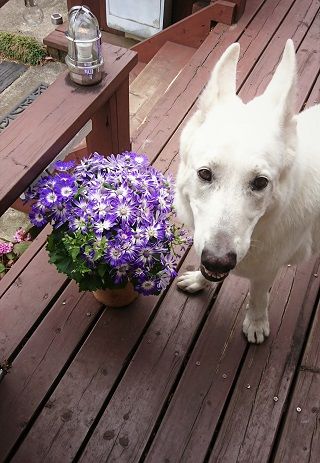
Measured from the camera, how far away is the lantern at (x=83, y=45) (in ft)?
6.82

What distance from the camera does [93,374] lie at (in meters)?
2.18

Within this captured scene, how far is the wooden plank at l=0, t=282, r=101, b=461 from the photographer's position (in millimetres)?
2047

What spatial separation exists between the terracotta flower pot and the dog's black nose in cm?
76

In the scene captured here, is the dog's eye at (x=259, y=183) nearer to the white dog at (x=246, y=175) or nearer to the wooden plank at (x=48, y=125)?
the white dog at (x=246, y=175)

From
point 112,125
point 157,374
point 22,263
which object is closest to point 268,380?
point 157,374

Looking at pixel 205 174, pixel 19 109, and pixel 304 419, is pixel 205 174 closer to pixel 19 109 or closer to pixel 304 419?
pixel 304 419

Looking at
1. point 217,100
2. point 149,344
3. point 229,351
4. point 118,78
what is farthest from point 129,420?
point 118,78

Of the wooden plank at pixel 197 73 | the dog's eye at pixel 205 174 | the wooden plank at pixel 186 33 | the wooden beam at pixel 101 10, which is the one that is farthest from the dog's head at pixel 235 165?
the wooden beam at pixel 101 10

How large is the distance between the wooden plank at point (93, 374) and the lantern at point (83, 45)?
1109 mm

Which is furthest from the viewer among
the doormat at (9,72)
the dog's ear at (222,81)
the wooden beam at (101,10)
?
the wooden beam at (101,10)

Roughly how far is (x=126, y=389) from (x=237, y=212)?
105 centimetres

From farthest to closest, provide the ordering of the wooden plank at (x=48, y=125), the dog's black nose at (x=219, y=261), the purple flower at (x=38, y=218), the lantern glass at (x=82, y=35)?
the lantern glass at (x=82, y=35), the purple flower at (x=38, y=218), the wooden plank at (x=48, y=125), the dog's black nose at (x=219, y=261)

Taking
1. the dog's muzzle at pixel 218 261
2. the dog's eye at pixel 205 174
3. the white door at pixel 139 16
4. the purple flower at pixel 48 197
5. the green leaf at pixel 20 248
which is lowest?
the green leaf at pixel 20 248

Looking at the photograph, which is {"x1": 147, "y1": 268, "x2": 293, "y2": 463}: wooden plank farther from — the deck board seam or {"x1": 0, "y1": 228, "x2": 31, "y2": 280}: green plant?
{"x1": 0, "y1": 228, "x2": 31, "y2": 280}: green plant
